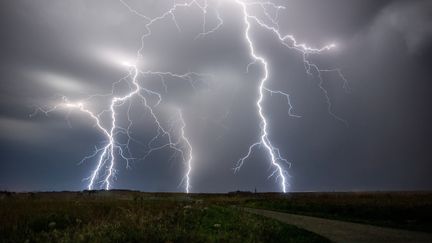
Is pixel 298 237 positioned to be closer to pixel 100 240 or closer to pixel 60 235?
pixel 100 240

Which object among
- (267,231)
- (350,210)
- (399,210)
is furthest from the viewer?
(350,210)

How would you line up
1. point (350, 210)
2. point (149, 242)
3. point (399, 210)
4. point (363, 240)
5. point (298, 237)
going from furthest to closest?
point (350, 210)
point (399, 210)
point (298, 237)
point (363, 240)
point (149, 242)

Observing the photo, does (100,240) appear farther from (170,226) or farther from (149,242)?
(170,226)

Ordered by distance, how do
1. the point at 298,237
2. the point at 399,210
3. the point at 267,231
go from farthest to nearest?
the point at 399,210 → the point at 267,231 → the point at 298,237

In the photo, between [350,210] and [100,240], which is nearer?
[100,240]

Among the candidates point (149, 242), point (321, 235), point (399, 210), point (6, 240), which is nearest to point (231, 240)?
point (149, 242)

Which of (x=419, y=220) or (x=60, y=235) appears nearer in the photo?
(x=60, y=235)

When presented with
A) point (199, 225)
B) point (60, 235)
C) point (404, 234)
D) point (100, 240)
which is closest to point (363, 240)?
point (404, 234)

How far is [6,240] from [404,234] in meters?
9.32

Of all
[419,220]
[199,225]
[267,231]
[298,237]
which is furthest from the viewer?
[419,220]

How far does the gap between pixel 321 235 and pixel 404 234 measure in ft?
6.60

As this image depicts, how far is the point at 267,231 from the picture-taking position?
9422 millimetres

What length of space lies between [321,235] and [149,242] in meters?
4.11

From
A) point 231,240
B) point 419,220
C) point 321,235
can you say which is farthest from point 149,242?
point 419,220
